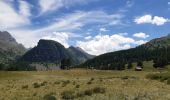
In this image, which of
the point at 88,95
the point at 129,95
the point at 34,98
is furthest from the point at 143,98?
the point at 34,98

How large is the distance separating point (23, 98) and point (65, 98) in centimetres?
460

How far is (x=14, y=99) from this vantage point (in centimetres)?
3212

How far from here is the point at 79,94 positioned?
3291 cm

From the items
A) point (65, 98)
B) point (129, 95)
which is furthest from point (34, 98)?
point (129, 95)

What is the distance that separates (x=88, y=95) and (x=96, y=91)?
2.48 metres

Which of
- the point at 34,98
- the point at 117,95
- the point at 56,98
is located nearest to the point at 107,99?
the point at 117,95

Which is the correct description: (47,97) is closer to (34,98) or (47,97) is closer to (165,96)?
(34,98)

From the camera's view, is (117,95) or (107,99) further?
(117,95)

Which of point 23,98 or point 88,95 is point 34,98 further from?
point 88,95

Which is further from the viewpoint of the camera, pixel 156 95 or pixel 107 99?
pixel 156 95

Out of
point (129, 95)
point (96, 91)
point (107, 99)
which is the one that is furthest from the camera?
point (96, 91)

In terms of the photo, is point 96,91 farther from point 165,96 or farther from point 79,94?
point 165,96

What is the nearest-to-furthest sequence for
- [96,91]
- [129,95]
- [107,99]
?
1. [107,99]
2. [129,95]
3. [96,91]

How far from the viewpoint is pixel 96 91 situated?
34.9 m
